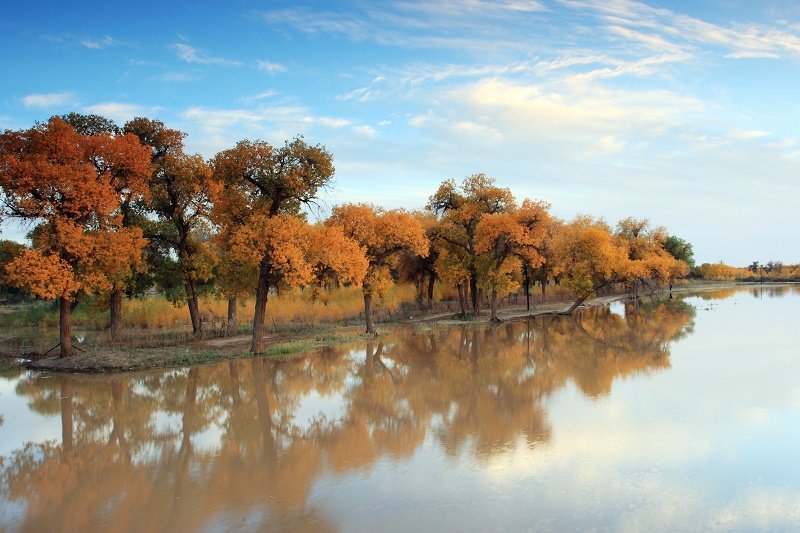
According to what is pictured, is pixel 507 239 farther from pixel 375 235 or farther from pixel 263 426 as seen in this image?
pixel 263 426

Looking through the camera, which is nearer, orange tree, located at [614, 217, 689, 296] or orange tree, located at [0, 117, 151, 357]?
orange tree, located at [0, 117, 151, 357]

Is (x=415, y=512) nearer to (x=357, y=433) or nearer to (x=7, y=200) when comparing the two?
(x=357, y=433)

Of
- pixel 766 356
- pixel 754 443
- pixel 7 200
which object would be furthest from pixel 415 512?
pixel 7 200

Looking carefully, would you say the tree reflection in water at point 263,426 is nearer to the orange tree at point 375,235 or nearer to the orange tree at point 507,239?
the orange tree at point 375,235

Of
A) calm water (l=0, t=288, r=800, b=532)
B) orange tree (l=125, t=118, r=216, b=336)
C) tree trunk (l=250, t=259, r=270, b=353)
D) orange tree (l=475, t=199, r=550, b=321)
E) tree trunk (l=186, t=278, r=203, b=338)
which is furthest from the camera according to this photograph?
orange tree (l=475, t=199, r=550, b=321)

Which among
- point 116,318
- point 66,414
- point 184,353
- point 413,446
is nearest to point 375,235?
point 184,353

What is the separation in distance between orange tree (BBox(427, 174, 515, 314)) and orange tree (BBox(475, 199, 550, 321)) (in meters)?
1.69

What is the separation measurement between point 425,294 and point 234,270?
27094 mm

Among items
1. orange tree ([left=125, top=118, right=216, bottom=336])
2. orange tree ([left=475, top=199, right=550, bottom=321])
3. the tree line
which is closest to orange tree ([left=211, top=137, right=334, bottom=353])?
the tree line

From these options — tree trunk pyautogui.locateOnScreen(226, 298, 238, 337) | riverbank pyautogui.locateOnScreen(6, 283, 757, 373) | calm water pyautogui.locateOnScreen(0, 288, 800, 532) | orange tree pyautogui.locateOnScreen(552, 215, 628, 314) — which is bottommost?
calm water pyautogui.locateOnScreen(0, 288, 800, 532)

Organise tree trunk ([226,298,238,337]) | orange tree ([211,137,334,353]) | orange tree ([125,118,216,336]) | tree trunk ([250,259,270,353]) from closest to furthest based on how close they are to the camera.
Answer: orange tree ([211,137,334,353]), tree trunk ([250,259,270,353]), orange tree ([125,118,216,336]), tree trunk ([226,298,238,337])

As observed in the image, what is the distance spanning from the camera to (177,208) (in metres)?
26.0

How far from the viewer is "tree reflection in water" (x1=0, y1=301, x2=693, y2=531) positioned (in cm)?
832

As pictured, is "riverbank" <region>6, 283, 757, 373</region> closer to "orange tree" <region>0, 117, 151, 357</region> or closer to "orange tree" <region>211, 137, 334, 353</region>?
"orange tree" <region>0, 117, 151, 357</region>
